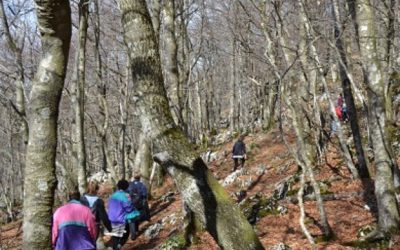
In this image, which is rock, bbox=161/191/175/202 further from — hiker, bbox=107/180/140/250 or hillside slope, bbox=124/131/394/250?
hiker, bbox=107/180/140/250

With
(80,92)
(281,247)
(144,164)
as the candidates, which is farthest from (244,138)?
(281,247)

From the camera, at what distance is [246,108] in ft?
124

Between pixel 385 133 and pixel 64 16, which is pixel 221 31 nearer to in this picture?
pixel 385 133

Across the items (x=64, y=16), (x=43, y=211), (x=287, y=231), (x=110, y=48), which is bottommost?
(x=287, y=231)

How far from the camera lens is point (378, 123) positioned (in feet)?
24.2

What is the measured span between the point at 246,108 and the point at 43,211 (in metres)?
34.1

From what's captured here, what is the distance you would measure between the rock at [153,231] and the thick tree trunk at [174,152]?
29.8ft

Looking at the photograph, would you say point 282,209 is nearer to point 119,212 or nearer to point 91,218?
point 119,212

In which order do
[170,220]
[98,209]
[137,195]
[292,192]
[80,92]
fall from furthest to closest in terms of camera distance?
1. [170,220]
2. [137,195]
3. [292,192]
4. [80,92]
5. [98,209]

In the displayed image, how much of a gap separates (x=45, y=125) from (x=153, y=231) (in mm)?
9320

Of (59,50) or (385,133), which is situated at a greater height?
(59,50)

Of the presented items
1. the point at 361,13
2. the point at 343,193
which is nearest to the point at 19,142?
the point at 343,193

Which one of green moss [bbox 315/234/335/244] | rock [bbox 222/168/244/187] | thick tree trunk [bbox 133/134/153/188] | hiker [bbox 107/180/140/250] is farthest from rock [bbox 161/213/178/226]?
green moss [bbox 315/234/335/244]

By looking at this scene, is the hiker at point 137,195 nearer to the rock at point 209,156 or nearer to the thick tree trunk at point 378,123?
the thick tree trunk at point 378,123
